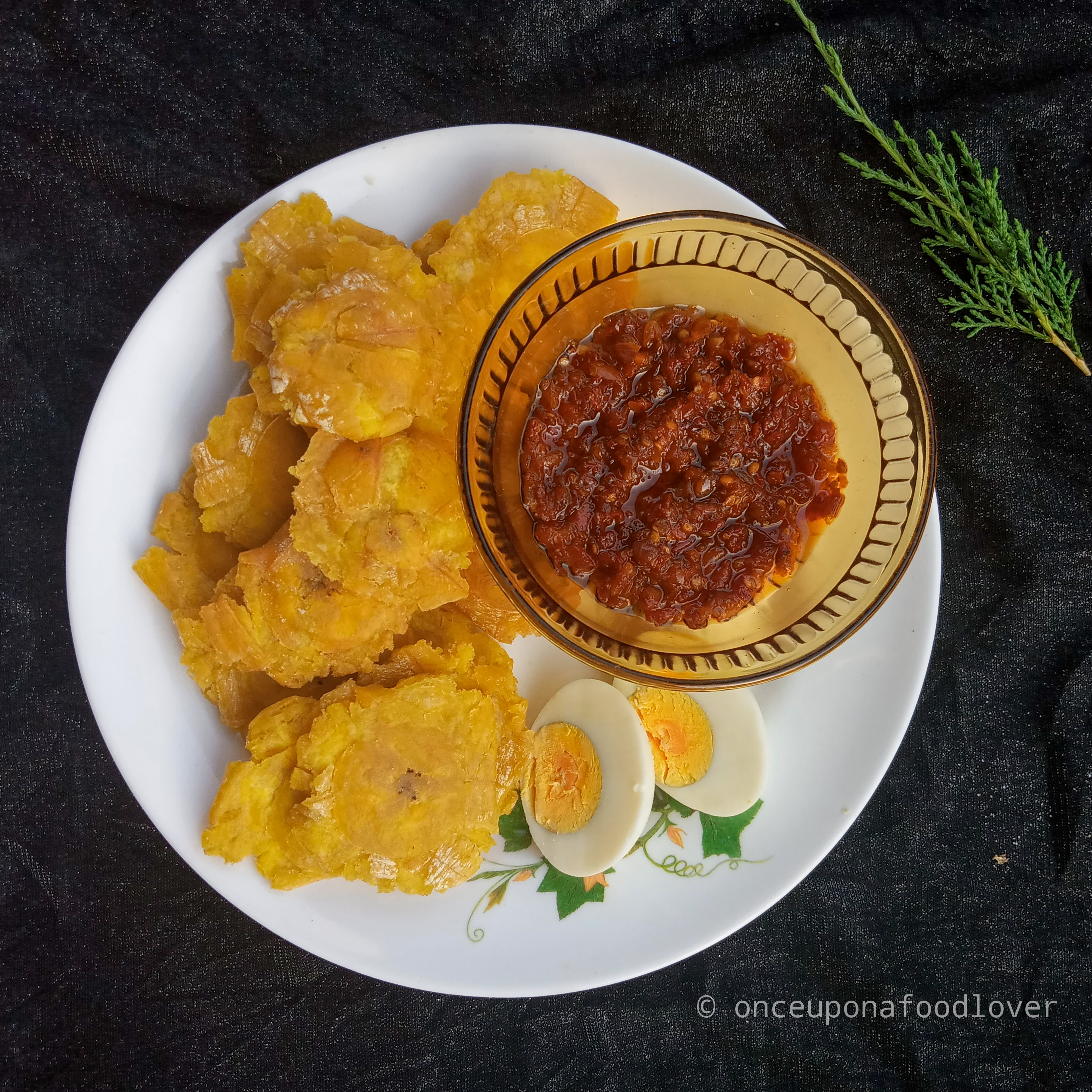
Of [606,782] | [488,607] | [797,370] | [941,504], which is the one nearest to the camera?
[797,370]

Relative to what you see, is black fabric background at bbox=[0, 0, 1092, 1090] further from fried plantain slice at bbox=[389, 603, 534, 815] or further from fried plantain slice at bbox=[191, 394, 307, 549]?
fried plantain slice at bbox=[389, 603, 534, 815]

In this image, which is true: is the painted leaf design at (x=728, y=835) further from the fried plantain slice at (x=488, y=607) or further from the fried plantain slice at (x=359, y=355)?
the fried plantain slice at (x=359, y=355)

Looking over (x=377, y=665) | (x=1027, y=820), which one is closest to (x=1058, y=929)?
(x=1027, y=820)

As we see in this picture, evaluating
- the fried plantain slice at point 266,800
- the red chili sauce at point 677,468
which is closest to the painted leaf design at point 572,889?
the fried plantain slice at point 266,800

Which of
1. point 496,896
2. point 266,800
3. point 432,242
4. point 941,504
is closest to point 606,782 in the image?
point 496,896

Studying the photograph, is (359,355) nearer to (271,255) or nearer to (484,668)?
(271,255)

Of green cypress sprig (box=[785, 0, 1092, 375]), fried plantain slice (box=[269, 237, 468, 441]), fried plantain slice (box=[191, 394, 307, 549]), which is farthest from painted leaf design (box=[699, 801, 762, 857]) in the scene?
green cypress sprig (box=[785, 0, 1092, 375])

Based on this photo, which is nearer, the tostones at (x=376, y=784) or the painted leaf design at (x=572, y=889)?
the tostones at (x=376, y=784)

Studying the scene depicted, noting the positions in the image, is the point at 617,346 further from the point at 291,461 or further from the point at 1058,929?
the point at 1058,929
